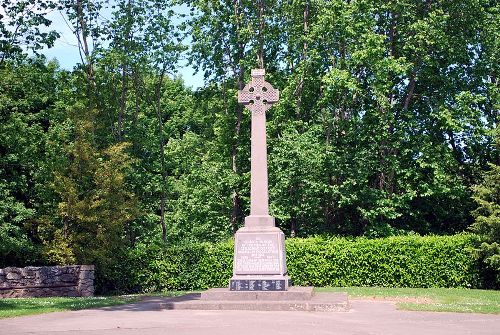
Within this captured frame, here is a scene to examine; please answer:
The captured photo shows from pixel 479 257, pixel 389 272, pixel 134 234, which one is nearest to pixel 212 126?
pixel 134 234

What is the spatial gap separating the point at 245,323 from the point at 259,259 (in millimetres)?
4914

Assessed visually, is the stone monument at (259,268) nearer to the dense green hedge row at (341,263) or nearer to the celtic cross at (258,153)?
the celtic cross at (258,153)

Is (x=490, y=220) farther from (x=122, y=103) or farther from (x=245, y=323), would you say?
(x=122, y=103)

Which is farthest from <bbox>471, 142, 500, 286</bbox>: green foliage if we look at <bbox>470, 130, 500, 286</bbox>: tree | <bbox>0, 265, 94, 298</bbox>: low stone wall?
<bbox>0, 265, 94, 298</bbox>: low stone wall

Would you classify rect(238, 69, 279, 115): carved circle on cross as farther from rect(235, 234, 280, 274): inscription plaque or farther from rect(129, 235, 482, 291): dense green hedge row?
rect(129, 235, 482, 291): dense green hedge row

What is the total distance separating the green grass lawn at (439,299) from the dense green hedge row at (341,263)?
2.70 m

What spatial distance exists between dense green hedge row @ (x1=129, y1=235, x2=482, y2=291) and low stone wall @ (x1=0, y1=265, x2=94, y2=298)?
11.6 feet

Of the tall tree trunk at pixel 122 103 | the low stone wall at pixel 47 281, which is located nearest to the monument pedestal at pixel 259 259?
the low stone wall at pixel 47 281

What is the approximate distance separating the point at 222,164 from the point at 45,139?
27.6 ft

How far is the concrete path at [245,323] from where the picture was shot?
35.1 ft

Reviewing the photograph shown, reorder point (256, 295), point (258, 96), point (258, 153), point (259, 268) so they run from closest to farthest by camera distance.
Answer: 1. point (256, 295)
2. point (259, 268)
3. point (258, 153)
4. point (258, 96)

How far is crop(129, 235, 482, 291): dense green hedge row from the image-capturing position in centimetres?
2336

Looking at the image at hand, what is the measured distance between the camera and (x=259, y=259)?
16719 mm

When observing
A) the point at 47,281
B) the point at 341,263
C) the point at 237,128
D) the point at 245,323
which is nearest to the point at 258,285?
the point at 245,323
